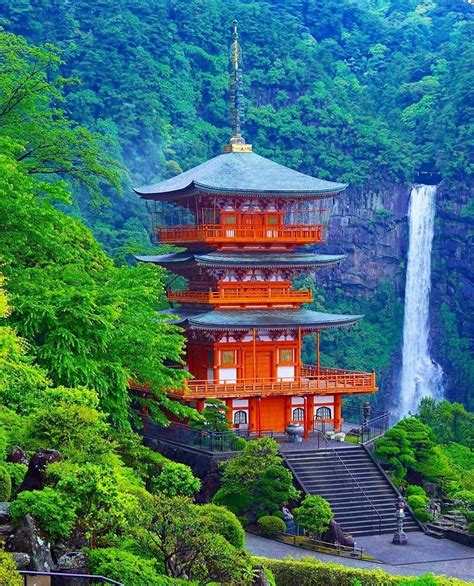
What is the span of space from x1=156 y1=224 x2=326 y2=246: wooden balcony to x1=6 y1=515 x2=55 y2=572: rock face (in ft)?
74.7

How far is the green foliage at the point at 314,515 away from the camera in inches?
1266

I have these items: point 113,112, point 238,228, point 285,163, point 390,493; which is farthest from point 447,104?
point 390,493

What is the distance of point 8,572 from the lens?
17.6 m

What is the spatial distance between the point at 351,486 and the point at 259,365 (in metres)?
7.16

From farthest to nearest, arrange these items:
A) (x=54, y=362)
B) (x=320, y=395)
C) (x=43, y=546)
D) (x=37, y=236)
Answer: (x=320, y=395) < (x=37, y=236) < (x=54, y=362) < (x=43, y=546)

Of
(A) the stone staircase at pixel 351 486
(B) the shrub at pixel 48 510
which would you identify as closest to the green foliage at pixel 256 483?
(A) the stone staircase at pixel 351 486

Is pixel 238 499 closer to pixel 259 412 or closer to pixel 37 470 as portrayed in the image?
pixel 259 412

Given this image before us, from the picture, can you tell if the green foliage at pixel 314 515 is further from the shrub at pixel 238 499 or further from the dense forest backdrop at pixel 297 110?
the dense forest backdrop at pixel 297 110

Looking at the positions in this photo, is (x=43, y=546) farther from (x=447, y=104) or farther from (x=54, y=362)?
(x=447, y=104)

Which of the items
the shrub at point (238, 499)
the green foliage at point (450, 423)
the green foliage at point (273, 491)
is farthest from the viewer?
the green foliage at point (450, 423)

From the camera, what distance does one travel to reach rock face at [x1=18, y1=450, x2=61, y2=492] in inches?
807

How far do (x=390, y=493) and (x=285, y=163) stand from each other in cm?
5746

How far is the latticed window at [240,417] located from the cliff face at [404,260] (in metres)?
40.8

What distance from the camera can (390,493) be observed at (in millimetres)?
36312
